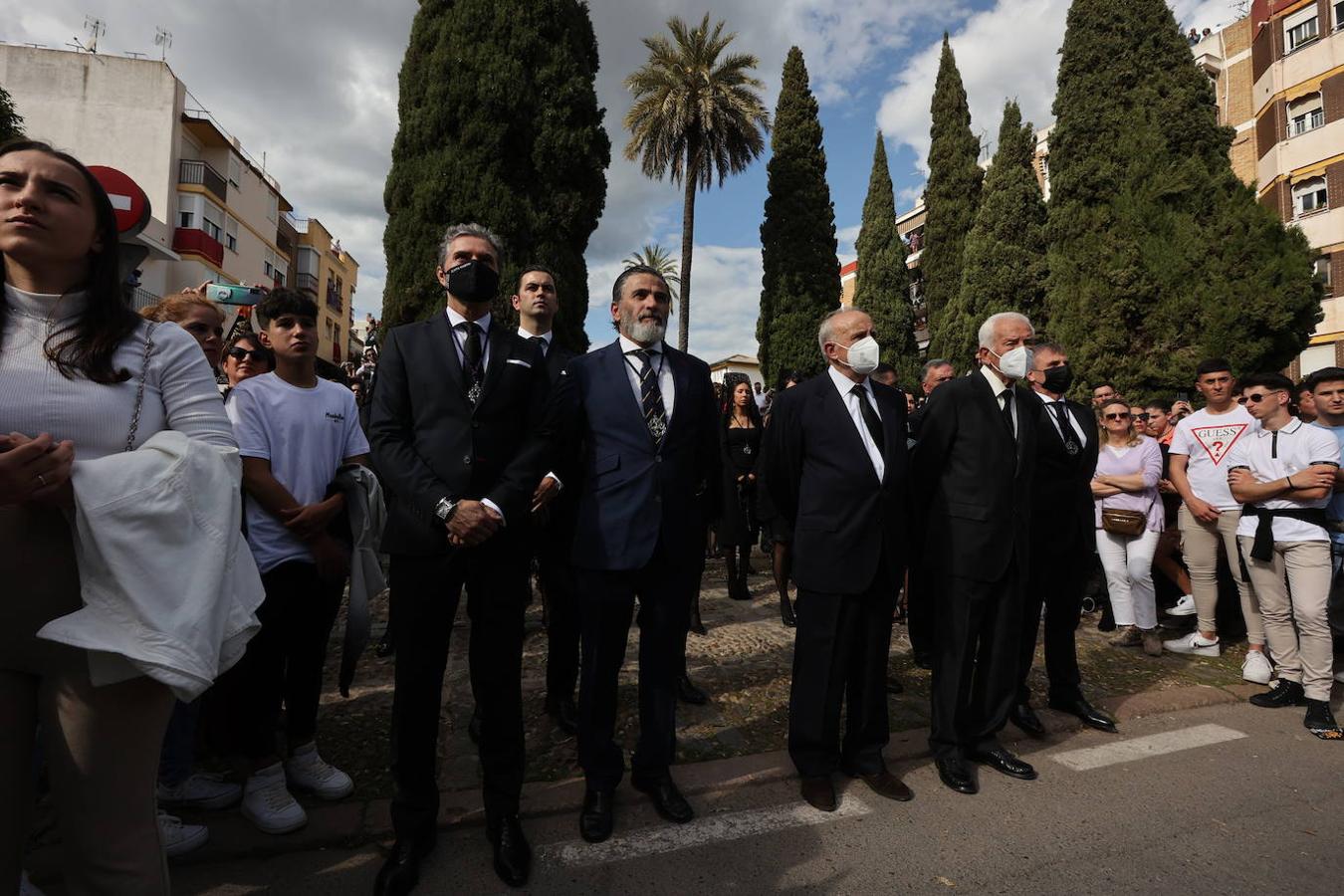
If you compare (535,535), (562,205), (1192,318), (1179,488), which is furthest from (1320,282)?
(535,535)

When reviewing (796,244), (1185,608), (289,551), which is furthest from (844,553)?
(796,244)

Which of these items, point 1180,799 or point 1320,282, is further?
point 1320,282

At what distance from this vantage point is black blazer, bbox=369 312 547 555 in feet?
Result: 8.29

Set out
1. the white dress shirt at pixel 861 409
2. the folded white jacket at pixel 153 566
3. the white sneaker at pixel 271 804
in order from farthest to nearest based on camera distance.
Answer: the white dress shirt at pixel 861 409 → the white sneaker at pixel 271 804 → the folded white jacket at pixel 153 566

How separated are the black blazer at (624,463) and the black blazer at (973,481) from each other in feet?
4.05

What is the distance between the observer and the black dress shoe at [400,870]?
2401mm

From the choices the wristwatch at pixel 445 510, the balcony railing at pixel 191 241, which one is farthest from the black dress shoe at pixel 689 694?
the balcony railing at pixel 191 241

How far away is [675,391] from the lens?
3221 millimetres

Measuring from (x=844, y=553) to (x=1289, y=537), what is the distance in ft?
11.1

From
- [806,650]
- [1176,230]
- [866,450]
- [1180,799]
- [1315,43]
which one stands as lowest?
[1180,799]

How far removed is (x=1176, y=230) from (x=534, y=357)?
17.3 metres

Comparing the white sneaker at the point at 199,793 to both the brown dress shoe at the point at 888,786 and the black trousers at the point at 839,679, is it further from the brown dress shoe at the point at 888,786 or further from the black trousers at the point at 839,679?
the brown dress shoe at the point at 888,786

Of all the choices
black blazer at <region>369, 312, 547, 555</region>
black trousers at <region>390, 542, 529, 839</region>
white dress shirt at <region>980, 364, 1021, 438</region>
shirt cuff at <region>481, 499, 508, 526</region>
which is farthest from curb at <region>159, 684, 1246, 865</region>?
white dress shirt at <region>980, 364, 1021, 438</region>

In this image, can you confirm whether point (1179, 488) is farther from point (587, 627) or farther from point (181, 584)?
point (181, 584)
